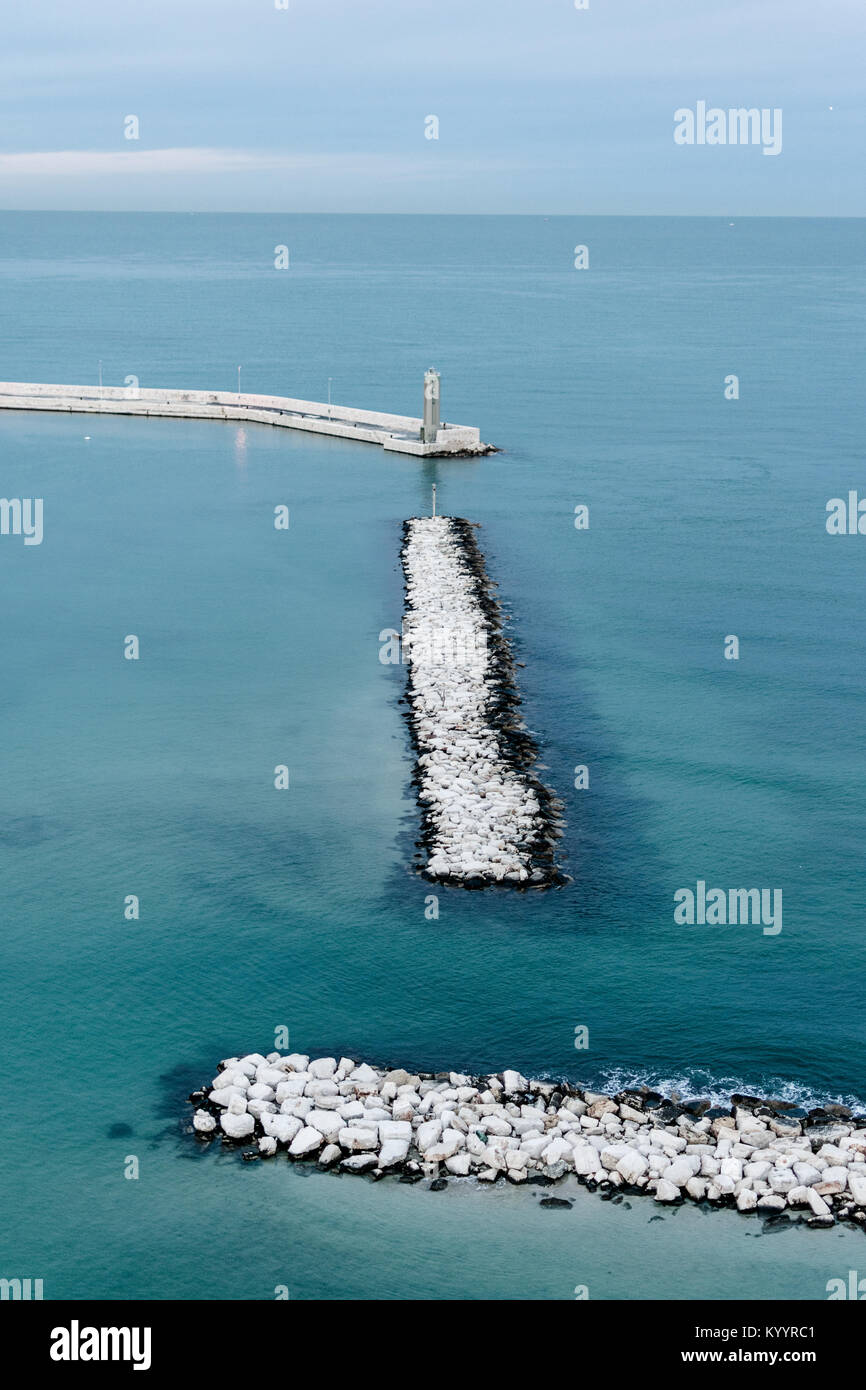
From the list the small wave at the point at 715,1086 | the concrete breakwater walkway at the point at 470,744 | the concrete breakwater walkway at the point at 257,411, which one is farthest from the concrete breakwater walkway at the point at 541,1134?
the concrete breakwater walkway at the point at 257,411

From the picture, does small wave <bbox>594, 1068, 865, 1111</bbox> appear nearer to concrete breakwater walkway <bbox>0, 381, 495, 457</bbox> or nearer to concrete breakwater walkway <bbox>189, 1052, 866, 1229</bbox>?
concrete breakwater walkway <bbox>189, 1052, 866, 1229</bbox>

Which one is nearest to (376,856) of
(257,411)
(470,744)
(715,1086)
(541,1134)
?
(470,744)

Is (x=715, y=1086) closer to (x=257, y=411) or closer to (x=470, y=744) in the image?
(x=470, y=744)

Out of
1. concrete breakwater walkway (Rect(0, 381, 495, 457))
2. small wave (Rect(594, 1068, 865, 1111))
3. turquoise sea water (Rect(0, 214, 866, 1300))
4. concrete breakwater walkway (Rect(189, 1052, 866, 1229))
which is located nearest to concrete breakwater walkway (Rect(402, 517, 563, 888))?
turquoise sea water (Rect(0, 214, 866, 1300))

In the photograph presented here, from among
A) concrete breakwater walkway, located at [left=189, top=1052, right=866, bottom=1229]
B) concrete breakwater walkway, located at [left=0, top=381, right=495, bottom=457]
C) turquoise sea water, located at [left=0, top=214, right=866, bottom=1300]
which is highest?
concrete breakwater walkway, located at [left=0, top=381, right=495, bottom=457]

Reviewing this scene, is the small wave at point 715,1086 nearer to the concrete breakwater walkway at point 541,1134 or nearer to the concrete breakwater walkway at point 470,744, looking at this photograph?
the concrete breakwater walkway at point 541,1134
